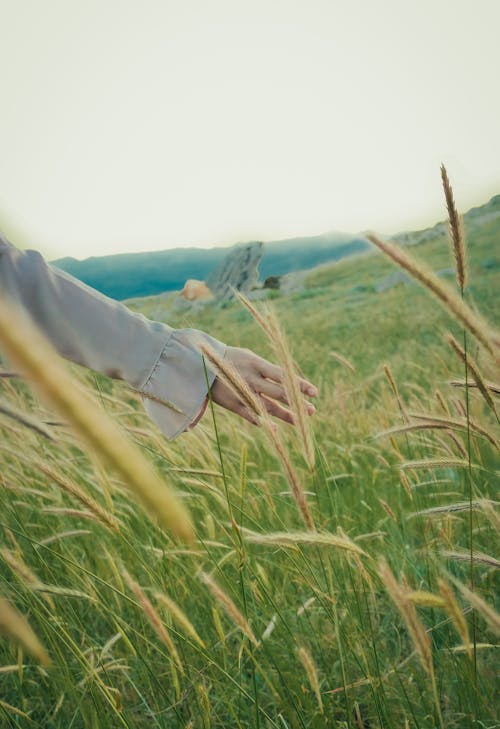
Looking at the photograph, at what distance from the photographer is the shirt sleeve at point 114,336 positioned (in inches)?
57.6

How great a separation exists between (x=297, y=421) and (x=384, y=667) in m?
0.85

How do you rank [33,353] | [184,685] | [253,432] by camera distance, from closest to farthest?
[33,353], [184,685], [253,432]

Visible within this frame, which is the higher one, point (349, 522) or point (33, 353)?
point (33, 353)

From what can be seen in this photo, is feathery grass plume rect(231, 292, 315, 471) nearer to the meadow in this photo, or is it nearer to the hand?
the meadow

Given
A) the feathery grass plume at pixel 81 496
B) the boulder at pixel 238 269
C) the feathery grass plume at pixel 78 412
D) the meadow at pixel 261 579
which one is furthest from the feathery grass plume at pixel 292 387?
the boulder at pixel 238 269

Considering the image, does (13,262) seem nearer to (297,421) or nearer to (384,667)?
(297,421)

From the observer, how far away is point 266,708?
4.53ft

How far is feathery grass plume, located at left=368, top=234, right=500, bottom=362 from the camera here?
73 cm

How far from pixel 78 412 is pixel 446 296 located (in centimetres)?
60

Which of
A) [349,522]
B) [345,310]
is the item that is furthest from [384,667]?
[345,310]

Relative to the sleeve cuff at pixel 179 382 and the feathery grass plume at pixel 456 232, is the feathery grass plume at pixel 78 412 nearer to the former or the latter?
the feathery grass plume at pixel 456 232

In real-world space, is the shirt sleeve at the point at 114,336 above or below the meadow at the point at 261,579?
above

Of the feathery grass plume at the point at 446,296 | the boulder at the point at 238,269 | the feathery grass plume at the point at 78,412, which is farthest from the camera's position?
the boulder at the point at 238,269

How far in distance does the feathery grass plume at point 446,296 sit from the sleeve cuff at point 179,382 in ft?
2.26
